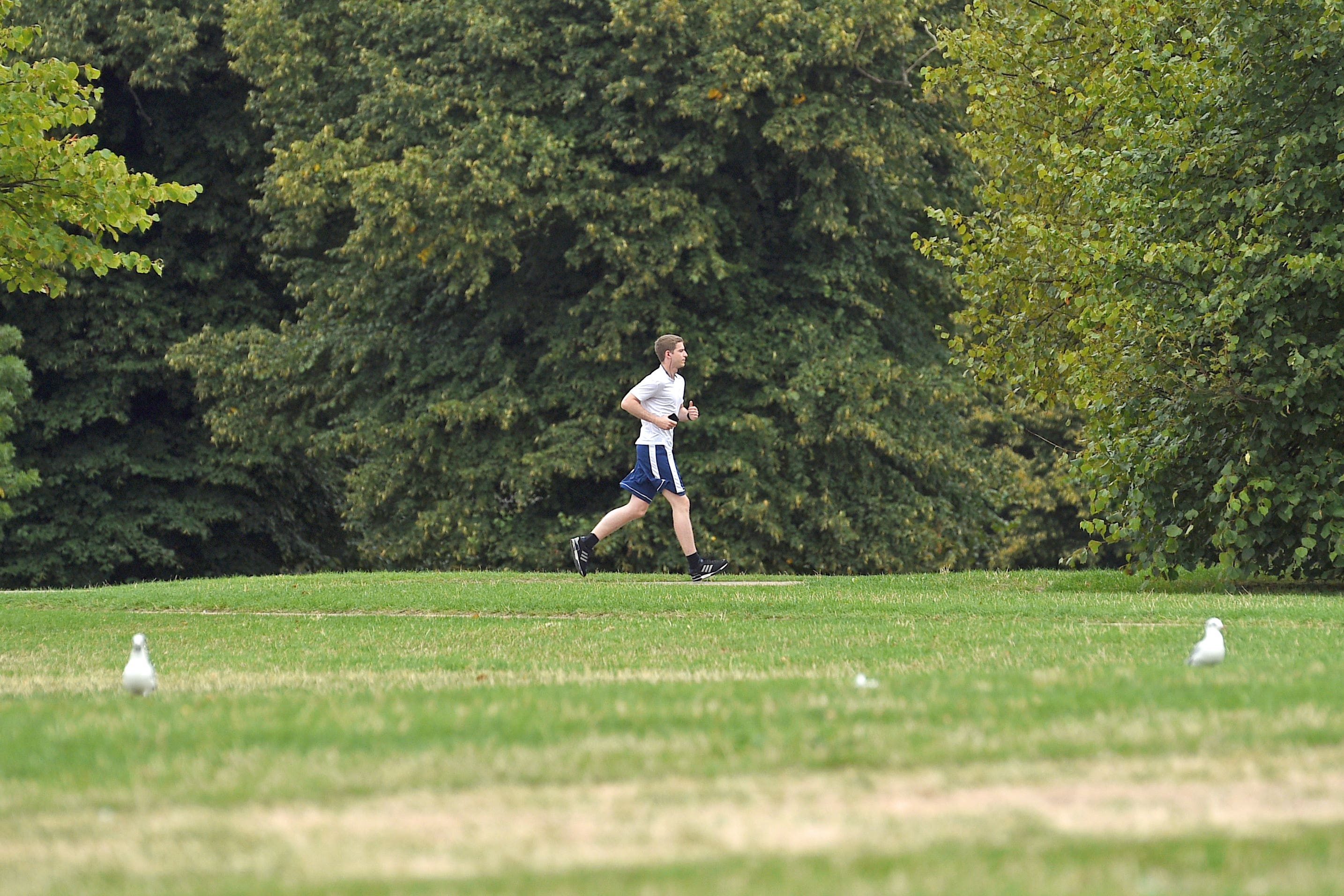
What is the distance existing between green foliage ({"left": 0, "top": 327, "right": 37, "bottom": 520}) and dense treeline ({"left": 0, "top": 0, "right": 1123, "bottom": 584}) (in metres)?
2.35

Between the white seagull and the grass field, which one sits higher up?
the grass field

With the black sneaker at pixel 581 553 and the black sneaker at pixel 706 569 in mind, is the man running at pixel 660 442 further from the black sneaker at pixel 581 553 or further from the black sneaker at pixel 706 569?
the black sneaker at pixel 581 553

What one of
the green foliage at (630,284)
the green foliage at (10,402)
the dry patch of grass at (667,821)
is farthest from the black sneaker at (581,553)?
the green foliage at (10,402)

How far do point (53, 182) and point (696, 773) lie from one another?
35.3 feet

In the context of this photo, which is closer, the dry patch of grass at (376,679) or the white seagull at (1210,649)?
the white seagull at (1210,649)

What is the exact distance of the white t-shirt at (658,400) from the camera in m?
16.2

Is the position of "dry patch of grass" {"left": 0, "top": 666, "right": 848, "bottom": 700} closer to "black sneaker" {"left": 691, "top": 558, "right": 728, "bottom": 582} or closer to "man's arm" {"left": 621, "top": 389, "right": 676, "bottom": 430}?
"man's arm" {"left": 621, "top": 389, "right": 676, "bottom": 430}

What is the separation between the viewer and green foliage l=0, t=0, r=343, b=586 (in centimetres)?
3180

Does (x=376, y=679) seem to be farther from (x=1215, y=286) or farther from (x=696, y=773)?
(x=1215, y=286)

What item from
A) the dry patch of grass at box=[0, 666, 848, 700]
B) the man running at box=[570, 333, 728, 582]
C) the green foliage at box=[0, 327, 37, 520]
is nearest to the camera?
the dry patch of grass at box=[0, 666, 848, 700]

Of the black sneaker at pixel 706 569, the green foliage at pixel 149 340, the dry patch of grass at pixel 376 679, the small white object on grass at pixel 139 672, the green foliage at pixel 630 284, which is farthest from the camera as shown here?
the green foliage at pixel 149 340

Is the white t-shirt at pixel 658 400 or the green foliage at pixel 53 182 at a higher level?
the green foliage at pixel 53 182

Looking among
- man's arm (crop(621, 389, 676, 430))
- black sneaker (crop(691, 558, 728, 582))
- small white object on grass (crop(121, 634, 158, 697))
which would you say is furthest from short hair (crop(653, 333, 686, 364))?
small white object on grass (crop(121, 634, 158, 697))

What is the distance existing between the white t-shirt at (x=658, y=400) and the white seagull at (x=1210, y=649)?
8304 millimetres
